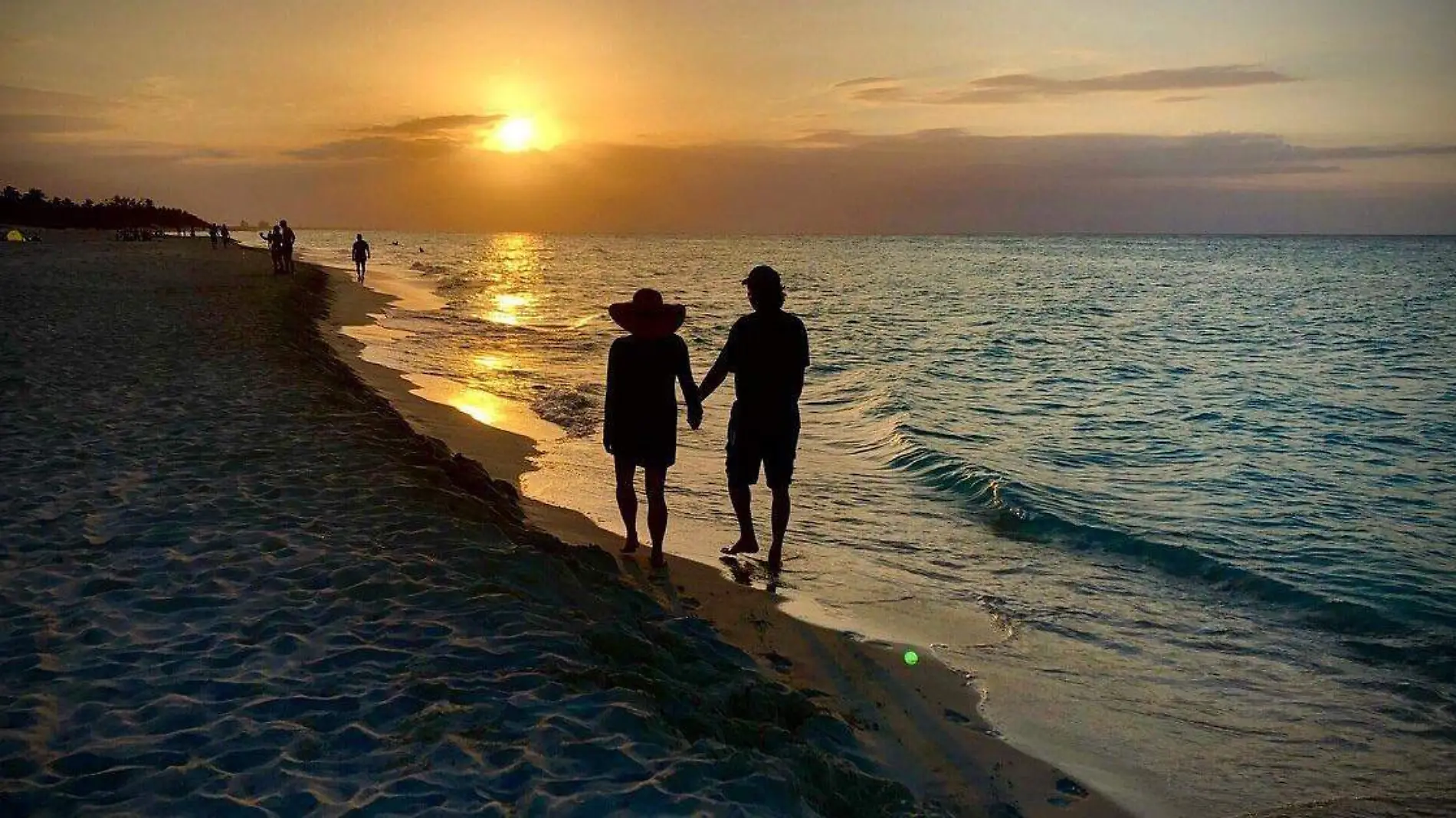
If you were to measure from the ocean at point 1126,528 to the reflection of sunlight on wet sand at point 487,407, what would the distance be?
83 millimetres

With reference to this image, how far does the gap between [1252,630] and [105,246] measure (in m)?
69.4

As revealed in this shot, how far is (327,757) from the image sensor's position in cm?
385

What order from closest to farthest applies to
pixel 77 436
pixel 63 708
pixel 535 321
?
pixel 63 708 → pixel 77 436 → pixel 535 321

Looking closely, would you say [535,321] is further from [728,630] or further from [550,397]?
[728,630]

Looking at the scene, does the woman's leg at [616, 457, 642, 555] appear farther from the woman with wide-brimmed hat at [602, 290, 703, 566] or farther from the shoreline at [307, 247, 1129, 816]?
the shoreline at [307, 247, 1129, 816]

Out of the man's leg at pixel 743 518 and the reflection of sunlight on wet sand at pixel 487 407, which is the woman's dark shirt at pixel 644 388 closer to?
the man's leg at pixel 743 518

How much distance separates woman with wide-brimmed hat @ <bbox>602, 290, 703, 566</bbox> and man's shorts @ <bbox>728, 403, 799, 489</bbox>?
391mm

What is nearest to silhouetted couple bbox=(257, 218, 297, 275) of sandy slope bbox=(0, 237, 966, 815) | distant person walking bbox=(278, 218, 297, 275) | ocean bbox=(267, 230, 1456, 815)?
distant person walking bbox=(278, 218, 297, 275)

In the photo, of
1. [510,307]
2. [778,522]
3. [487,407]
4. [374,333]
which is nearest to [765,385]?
[778,522]

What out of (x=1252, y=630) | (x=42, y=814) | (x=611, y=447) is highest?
(x=611, y=447)

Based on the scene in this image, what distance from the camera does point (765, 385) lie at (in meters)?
7.10

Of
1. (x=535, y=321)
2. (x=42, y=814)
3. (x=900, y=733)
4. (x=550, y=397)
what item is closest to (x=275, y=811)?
(x=42, y=814)

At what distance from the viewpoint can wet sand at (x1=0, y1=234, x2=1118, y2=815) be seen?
3.75 metres

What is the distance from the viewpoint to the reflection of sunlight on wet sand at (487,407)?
45.1ft
